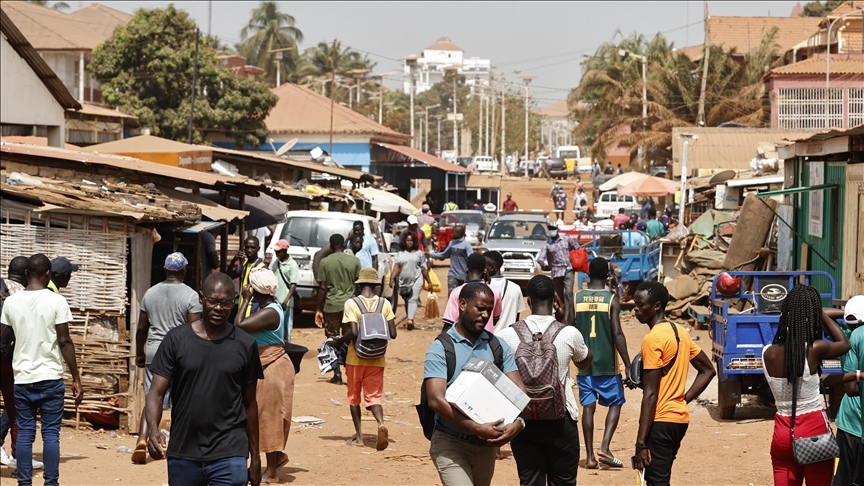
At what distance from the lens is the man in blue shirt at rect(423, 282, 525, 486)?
507 cm

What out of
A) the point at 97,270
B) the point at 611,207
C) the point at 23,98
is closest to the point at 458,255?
the point at 97,270

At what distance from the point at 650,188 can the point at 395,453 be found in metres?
23.3

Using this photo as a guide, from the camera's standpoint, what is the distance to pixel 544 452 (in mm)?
5832

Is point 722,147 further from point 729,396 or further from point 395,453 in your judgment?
point 395,453

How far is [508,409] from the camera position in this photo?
5.01 meters

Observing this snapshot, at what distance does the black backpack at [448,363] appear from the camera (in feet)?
16.8

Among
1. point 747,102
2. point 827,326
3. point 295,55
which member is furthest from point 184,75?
point 295,55

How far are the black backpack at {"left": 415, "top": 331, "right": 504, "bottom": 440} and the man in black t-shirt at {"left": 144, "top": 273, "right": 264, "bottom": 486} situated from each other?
3.02 ft

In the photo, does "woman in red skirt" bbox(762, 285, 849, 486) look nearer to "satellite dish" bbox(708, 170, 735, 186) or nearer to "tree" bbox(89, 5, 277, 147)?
"satellite dish" bbox(708, 170, 735, 186)

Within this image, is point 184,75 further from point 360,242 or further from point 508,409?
point 508,409

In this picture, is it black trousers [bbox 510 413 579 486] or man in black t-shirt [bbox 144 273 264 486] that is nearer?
man in black t-shirt [bbox 144 273 264 486]


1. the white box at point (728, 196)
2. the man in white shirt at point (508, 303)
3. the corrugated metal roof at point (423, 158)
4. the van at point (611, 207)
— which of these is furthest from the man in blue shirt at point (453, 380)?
the corrugated metal roof at point (423, 158)

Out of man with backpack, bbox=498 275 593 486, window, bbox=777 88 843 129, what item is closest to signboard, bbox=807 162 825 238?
man with backpack, bbox=498 275 593 486

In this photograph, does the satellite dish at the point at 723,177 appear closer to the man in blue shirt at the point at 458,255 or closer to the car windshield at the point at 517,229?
the car windshield at the point at 517,229
